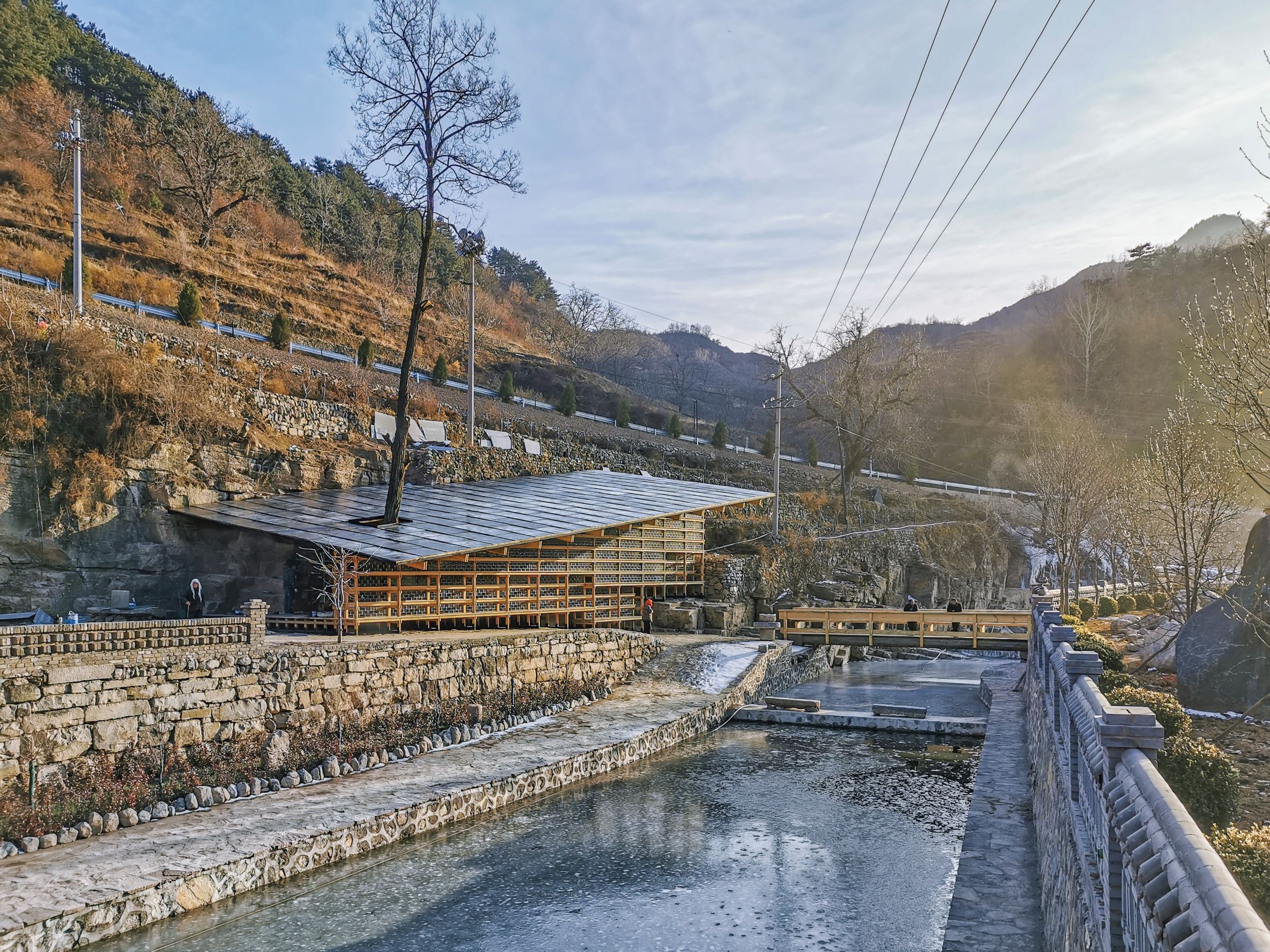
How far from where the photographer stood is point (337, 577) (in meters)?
14.3

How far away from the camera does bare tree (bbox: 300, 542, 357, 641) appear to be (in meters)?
14.1

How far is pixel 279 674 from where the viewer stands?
38.1 ft

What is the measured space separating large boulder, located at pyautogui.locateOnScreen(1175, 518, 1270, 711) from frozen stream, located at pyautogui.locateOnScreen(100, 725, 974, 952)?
150 inches

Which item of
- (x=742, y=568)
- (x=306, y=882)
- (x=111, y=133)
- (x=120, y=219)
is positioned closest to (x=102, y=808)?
(x=306, y=882)

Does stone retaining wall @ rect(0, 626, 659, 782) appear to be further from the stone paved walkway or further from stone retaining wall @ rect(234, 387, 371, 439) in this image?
stone retaining wall @ rect(234, 387, 371, 439)

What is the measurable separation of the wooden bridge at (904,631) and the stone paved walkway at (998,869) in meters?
9.10

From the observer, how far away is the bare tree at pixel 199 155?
4297 centimetres

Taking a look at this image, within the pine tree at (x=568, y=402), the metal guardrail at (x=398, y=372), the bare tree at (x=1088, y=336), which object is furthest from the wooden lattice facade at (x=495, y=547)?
the bare tree at (x=1088, y=336)

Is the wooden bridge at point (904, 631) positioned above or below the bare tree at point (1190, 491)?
below

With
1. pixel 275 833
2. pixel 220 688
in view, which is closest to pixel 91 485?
pixel 220 688

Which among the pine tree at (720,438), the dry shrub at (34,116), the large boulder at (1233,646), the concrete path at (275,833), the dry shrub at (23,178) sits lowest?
the concrete path at (275,833)

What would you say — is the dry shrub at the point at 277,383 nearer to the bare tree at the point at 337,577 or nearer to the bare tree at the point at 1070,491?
the bare tree at the point at 337,577

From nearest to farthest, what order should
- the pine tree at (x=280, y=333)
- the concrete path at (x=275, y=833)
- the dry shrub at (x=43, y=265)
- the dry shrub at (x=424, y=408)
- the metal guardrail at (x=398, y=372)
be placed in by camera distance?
the concrete path at (x=275, y=833) → the metal guardrail at (x=398, y=372) → the dry shrub at (x=43, y=265) → the dry shrub at (x=424, y=408) → the pine tree at (x=280, y=333)

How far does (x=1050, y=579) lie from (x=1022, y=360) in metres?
43.3
